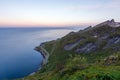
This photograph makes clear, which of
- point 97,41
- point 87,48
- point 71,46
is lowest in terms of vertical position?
point 87,48

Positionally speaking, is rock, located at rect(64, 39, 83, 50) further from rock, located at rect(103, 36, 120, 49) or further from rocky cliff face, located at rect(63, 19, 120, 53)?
rock, located at rect(103, 36, 120, 49)

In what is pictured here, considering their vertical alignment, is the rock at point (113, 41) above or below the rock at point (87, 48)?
above

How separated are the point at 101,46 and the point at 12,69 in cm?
6212

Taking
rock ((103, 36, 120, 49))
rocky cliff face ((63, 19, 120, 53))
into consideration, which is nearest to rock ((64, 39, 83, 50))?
rocky cliff face ((63, 19, 120, 53))

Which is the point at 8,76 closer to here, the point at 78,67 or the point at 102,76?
the point at 78,67

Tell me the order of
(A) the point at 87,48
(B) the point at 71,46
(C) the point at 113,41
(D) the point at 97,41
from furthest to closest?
(B) the point at 71,46
(D) the point at 97,41
(A) the point at 87,48
(C) the point at 113,41

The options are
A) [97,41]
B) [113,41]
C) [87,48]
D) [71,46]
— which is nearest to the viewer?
[113,41]

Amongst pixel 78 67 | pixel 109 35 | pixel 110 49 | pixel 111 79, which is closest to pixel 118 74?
pixel 111 79

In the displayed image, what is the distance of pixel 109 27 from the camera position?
16450 centimetres

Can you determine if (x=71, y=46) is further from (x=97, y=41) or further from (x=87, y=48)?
(x=97, y=41)

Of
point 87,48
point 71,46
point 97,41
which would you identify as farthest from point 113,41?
point 71,46

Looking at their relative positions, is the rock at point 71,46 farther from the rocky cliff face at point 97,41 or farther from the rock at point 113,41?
the rock at point 113,41

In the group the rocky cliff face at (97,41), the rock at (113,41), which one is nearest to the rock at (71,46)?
the rocky cliff face at (97,41)

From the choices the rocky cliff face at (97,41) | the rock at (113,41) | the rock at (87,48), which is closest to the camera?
the rock at (113,41)
